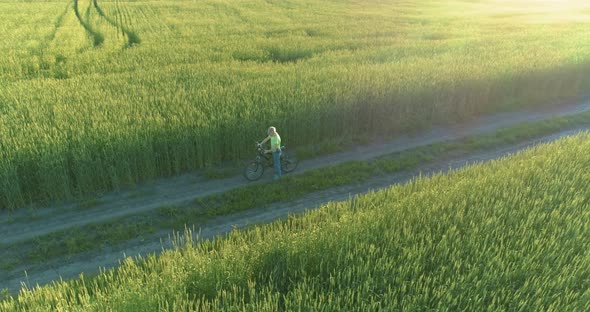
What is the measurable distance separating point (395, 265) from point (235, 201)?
17.5 ft

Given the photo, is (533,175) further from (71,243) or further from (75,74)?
(75,74)

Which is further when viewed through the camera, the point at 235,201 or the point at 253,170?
the point at 253,170

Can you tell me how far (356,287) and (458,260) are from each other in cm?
136

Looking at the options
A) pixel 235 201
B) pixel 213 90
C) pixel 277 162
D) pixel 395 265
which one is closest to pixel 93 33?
pixel 213 90

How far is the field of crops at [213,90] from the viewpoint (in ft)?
30.0

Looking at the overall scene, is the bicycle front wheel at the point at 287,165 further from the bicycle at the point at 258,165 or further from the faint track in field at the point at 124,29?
the faint track in field at the point at 124,29

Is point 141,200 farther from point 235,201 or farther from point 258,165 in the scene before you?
point 258,165

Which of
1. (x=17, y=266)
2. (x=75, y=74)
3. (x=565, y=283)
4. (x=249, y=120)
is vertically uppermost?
(x=75, y=74)

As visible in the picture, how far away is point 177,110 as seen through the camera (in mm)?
11000

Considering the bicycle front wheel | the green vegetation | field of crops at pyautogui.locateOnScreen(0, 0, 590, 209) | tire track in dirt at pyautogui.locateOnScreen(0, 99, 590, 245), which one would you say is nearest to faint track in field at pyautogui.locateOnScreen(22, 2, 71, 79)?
field of crops at pyautogui.locateOnScreen(0, 0, 590, 209)

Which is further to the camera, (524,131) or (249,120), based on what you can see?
(524,131)

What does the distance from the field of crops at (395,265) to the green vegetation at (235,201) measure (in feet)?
4.44

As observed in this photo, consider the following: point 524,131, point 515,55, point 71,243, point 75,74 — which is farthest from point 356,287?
point 515,55

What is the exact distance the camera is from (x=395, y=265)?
4.22m
